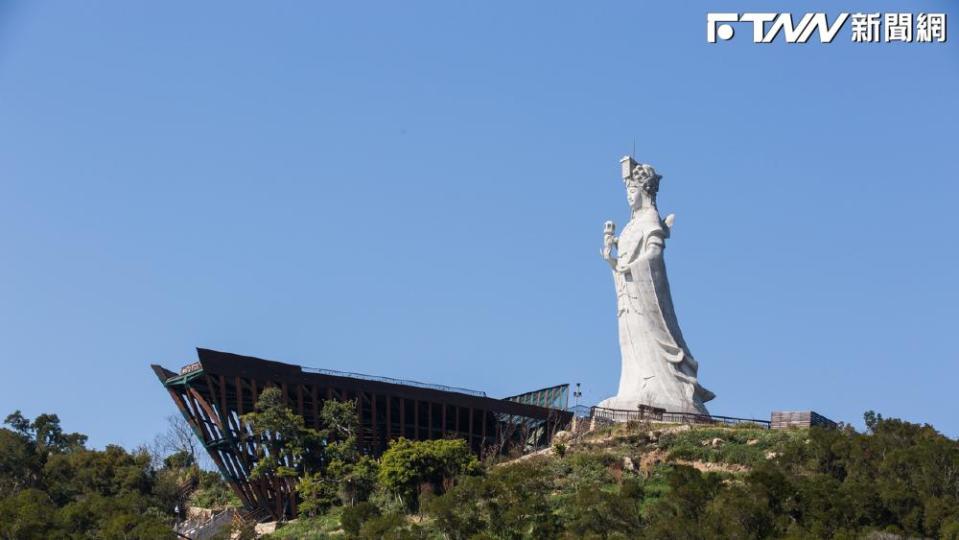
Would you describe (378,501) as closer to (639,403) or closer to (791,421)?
(639,403)

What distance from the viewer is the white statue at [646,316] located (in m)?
54.2

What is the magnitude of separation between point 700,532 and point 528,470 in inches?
298

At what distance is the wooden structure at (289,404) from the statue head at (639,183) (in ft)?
27.6

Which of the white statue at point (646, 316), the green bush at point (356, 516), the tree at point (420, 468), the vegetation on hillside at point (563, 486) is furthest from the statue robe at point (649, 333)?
the green bush at point (356, 516)

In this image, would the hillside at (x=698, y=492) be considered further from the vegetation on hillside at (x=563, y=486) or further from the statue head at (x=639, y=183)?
the statue head at (x=639, y=183)

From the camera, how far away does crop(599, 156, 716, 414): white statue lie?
178 feet

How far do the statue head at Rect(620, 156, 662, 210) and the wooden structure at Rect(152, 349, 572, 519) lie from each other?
27.6 feet

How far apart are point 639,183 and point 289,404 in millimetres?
14467

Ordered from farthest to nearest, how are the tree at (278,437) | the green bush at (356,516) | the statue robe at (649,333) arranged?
the statue robe at (649,333) → the tree at (278,437) → the green bush at (356,516)

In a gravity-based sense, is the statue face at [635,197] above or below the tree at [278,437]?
above

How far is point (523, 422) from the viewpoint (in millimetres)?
56344

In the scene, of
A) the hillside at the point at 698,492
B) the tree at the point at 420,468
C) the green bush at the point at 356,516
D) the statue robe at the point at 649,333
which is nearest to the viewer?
the hillside at the point at 698,492

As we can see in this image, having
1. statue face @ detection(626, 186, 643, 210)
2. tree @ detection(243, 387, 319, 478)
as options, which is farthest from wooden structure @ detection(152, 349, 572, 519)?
statue face @ detection(626, 186, 643, 210)

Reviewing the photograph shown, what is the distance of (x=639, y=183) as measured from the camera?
186 feet
